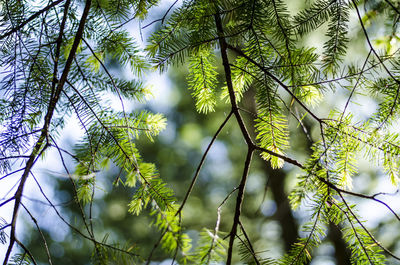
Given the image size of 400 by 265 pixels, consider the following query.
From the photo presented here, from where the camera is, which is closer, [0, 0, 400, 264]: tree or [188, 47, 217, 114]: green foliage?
[0, 0, 400, 264]: tree

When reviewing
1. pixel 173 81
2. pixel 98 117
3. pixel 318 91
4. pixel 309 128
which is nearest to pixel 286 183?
pixel 309 128

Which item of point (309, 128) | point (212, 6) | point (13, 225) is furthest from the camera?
point (309, 128)

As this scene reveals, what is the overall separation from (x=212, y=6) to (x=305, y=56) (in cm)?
22

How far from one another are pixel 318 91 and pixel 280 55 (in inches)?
5.1

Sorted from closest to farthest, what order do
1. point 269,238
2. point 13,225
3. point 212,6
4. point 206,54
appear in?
point 13,225 → point 212,6 → point 206,54 → point 269,238

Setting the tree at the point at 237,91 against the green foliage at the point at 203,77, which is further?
the green foliage at the point at 203,77

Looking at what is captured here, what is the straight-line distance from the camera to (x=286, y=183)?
2734 millimetres

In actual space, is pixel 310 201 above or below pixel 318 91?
below

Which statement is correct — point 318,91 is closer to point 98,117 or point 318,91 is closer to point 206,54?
point 206,54

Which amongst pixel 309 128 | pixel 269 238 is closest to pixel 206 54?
pixel 309 128

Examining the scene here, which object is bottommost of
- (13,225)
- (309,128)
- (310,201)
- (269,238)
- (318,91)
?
(13,225)

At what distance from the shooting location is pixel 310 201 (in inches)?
25.0

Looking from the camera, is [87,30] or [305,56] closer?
[305,56]

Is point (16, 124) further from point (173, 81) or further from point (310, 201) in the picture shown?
point (173, 81)
